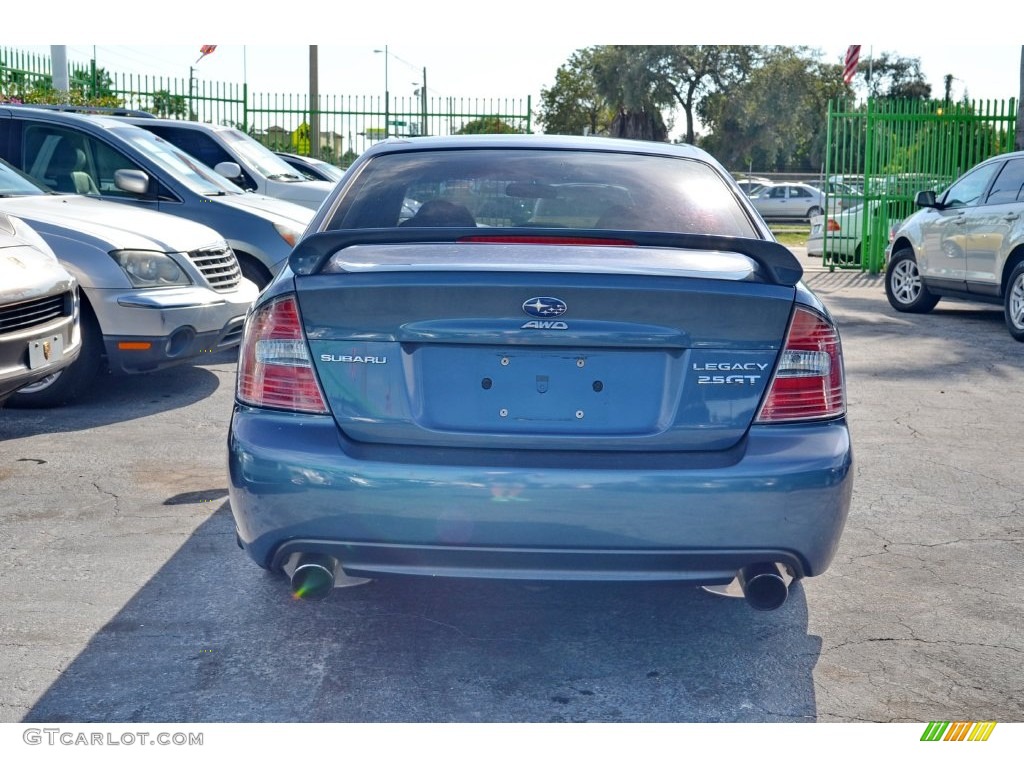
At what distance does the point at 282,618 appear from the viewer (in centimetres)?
379

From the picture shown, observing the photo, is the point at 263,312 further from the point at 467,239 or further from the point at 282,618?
the point at 282,618

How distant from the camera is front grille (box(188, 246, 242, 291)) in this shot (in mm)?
7410

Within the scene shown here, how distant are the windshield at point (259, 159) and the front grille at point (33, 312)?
7025 millimetres

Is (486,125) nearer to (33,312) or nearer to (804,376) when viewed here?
(33,312)

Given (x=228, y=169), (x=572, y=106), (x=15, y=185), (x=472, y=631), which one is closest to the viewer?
(x=472, y=631)

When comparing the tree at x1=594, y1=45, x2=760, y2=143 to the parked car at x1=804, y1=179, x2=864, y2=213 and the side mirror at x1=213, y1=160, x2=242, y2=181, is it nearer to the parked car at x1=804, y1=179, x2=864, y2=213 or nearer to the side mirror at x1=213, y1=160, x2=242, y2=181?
the parked car at x1=804, y1=179, x2=864, y2=213

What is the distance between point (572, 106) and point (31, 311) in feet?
176

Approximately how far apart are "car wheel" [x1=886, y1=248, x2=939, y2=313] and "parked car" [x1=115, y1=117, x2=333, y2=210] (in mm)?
6334

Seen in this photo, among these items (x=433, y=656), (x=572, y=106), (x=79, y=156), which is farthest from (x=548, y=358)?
(x=572, y=106)

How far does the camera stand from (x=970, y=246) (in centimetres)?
1173

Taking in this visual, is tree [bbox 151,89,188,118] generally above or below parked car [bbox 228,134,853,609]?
above

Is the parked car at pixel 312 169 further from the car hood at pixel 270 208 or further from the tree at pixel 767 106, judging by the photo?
the tree at pixel 767 106
